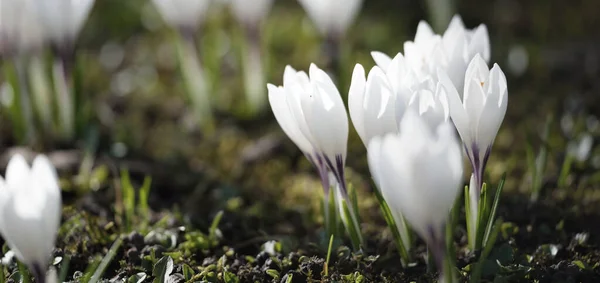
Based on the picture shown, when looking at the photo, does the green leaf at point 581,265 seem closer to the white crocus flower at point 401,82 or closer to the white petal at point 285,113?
the white crocus flower at point 401,82

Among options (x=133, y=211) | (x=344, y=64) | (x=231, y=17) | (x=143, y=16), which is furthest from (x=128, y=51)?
(x=133, y=211)

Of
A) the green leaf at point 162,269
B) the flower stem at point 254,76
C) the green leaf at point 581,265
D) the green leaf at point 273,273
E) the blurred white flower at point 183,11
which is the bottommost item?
the green leaf at point 581,265

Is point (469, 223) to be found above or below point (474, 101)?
below

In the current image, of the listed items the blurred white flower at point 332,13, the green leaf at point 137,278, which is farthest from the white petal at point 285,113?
the blurred white flower at point 332,13

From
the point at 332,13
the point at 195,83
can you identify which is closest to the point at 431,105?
the point at 332,13

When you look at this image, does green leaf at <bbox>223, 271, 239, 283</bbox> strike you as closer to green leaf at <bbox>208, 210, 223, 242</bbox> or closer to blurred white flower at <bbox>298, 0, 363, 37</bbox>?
green leaf at <bbox>208, 210, 223, 242</bbox>

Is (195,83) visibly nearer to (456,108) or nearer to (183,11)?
(183,11)

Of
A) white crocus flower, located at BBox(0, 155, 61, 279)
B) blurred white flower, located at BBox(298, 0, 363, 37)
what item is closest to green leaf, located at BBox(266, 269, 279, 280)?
white crocus flower, located at BBox(0, 155, 61, 279)
